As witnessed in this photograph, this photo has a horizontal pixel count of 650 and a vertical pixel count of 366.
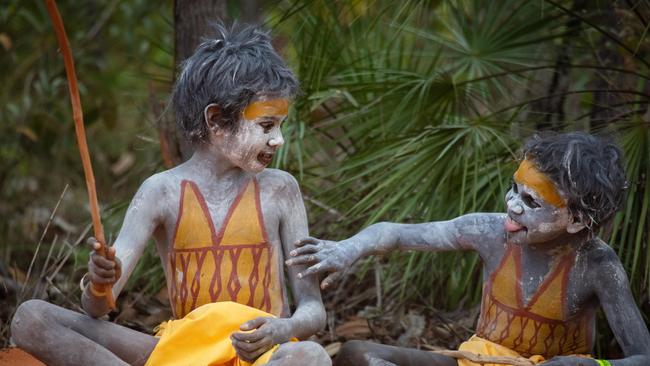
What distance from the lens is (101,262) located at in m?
2.99

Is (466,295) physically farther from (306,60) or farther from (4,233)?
(4,233)

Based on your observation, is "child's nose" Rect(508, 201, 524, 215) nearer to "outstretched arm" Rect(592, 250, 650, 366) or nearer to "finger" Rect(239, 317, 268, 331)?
"outstretched arm" Rect(592, 250, 650, 366)

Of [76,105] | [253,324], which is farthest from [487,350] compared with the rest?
[76,105]

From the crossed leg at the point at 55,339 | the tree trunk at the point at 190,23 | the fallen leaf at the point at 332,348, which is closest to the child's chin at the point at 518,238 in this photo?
the crossed leg at the point at 55,339

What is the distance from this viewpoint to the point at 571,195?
129 inches

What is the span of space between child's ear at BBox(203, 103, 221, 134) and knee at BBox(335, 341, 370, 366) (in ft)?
2.46

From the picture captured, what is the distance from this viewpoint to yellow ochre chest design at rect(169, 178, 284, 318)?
3289 millimetres

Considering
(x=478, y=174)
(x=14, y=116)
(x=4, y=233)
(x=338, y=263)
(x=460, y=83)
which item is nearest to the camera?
(x=338, y=263)

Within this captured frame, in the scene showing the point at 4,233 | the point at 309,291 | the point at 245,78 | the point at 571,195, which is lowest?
the point at 4,233

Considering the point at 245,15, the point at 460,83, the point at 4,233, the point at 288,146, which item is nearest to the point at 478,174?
Result: the point at 460,83

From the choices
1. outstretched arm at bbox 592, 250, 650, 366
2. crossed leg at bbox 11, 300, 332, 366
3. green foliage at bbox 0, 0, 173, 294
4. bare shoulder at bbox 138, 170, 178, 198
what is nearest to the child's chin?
outstretched arm at bbox 592, 250, 650, 366

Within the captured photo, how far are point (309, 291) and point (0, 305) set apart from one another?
5.78 ft

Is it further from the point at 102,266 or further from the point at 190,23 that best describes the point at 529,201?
the point at 190,23

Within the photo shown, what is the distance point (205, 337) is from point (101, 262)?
1.22 feet
